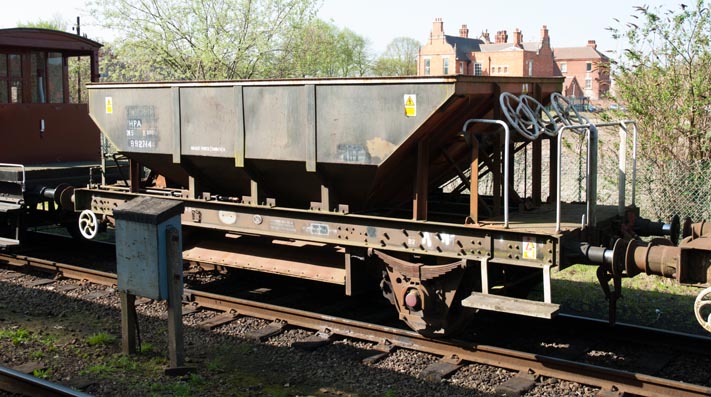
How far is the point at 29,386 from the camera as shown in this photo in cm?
606

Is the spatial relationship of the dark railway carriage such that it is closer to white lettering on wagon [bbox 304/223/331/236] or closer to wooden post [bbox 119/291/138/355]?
wooden post [bbox 119/291/138/355]

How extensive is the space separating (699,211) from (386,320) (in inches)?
252

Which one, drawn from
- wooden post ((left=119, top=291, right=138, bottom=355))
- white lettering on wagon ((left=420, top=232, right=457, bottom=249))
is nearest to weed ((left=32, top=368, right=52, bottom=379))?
wooden post ((left=119, top=291, right=138, bottom=355))

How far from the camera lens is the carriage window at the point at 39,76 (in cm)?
1303

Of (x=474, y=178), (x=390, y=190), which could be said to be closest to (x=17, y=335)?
(x=390, y=190)

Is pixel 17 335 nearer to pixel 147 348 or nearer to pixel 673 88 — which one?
pixel 147 348

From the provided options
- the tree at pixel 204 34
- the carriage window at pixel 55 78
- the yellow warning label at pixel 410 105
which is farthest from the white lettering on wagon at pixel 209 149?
the tree at pixel 204 34

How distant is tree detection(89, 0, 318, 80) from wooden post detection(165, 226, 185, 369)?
58.5ft

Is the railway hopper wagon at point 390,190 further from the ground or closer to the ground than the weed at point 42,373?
further from the ground

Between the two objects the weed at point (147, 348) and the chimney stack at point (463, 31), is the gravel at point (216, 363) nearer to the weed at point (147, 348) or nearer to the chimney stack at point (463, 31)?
the weed at point (147, 348)

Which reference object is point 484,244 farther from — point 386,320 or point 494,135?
point 386,320

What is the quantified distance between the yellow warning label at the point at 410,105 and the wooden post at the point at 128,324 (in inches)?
125

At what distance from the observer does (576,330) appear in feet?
26.1

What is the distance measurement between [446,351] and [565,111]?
3.07m
